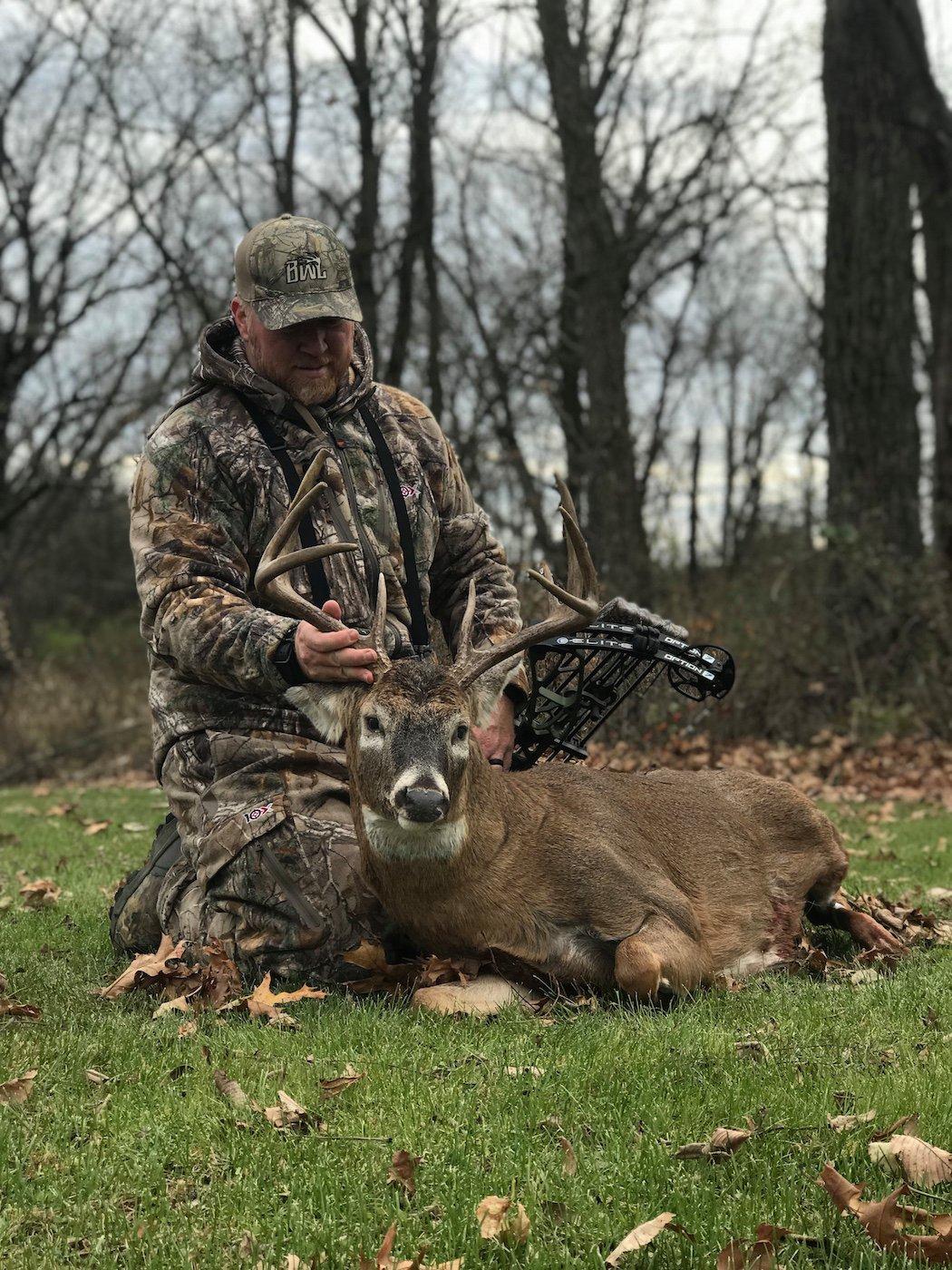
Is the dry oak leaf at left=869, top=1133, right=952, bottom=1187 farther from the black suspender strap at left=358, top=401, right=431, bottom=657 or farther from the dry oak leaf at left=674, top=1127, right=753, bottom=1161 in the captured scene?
the black suspender strap at left=358, top=401, right=431, bottom=657

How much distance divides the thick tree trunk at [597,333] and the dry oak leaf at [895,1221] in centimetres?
1019

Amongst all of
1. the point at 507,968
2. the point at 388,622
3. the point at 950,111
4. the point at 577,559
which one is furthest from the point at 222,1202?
the point at 950,111

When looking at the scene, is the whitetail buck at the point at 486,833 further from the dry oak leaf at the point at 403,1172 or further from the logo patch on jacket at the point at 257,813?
the dry oak leaf at the point at 403,1172

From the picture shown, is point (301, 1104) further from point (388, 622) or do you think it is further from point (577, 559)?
point (388, 622)

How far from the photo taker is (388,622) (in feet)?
18.5

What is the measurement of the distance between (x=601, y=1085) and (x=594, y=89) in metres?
15.5

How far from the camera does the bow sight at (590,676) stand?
5398 mm

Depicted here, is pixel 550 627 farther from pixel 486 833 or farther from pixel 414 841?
pixel 414 841

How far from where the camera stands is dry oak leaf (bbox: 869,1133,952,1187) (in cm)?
303

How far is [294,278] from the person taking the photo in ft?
17.9

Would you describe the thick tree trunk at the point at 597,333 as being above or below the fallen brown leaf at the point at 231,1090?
above

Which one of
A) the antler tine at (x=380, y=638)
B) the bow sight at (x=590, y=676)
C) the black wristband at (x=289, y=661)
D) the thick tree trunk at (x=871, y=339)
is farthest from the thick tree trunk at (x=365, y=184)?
the antler tine at (x=380, y=638)

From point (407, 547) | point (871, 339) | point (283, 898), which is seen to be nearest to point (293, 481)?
point (407, 547)

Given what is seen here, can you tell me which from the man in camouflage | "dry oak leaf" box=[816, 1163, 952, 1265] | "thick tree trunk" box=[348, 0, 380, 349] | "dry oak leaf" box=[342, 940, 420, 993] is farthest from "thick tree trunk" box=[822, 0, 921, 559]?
"dry oak leaf" box=[816, 1163, 952, 1265]
